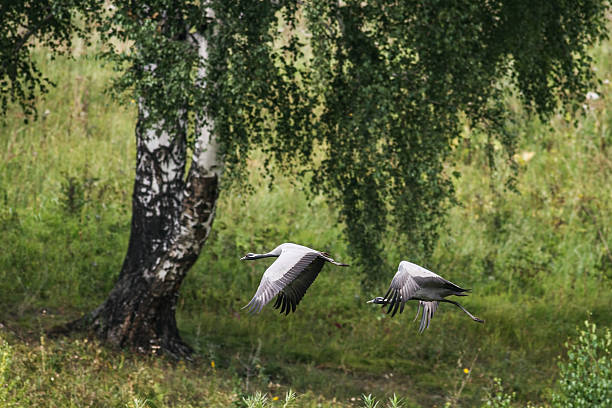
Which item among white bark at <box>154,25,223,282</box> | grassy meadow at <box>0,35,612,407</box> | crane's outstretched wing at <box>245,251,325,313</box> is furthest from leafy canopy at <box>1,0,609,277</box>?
crane's outstretched wing at <box>245,251,325,313</box>

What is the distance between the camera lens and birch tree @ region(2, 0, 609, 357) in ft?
21.7

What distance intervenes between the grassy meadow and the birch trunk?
0.30 meters

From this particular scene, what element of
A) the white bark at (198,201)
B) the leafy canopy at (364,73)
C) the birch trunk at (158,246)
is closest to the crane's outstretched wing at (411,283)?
the leafy canopy at (364,73)

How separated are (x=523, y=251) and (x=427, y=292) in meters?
9.93

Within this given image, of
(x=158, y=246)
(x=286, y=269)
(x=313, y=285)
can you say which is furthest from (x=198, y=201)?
(x=286, y=269)

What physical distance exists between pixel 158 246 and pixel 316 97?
2.53 m

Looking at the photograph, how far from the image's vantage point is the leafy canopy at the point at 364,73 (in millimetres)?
6566

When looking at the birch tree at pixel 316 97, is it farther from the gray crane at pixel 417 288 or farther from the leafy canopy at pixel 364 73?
the gray crane at pixel 417 288

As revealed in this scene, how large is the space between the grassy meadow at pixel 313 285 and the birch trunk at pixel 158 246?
30cm

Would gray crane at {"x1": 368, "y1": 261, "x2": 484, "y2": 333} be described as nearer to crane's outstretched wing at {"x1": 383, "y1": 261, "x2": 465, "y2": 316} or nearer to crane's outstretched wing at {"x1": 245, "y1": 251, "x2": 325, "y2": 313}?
crane's outstretched wing at {"x1": 383, "y1": 261, "x2": 465, "y2": 316}

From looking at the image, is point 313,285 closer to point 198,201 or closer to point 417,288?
point 198,201

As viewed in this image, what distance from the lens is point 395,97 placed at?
7234 millimetres

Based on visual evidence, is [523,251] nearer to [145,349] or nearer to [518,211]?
[518,211]

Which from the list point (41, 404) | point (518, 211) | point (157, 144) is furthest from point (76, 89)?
point (41, 404)
